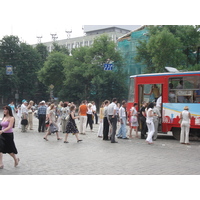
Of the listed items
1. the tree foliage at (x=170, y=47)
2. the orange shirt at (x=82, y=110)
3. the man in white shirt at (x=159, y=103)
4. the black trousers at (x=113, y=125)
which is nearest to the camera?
the black trousers at (x=113, y=125)

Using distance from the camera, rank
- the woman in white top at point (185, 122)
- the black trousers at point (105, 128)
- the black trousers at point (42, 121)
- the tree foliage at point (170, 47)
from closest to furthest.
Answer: the woman in white top at point (185, 122)
the black trousers at point (105, 128)
the black trousers at point (42, 121)
the tree foliage at point (170, 47)

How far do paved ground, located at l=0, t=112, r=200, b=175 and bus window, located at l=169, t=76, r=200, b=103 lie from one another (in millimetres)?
3251

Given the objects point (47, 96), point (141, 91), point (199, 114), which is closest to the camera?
point (199, 114)

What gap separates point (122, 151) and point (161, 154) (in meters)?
1.41

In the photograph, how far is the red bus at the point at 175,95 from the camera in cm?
1492

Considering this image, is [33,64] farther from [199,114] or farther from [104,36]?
[199,114]

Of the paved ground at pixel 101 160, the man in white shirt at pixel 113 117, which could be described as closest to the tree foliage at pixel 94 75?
the man in white shirt at pixel 113 117

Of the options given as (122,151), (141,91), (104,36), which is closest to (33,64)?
(104,36)

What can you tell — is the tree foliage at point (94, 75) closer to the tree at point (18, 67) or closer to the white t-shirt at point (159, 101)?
the tree at point (18, 67)

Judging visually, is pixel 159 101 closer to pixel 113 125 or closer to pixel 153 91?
pixel 153 91

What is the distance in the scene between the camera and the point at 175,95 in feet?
50.9

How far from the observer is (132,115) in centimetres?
1562

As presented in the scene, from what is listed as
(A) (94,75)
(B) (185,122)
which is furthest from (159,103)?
(A) (94,75)

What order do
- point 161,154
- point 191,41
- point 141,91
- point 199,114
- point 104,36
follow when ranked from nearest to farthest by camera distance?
point 161,154
point 199,114
point 141,91
point 191,41
point 104,36
